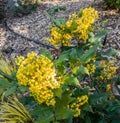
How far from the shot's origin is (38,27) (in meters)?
5.79

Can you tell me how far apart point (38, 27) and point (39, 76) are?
4.06 metres

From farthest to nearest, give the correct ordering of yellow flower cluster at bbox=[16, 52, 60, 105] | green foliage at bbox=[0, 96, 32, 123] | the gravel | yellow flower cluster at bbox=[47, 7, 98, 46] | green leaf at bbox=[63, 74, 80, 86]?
the gravel, green foliage at bbox=[0, 96, 32, 123], yellow flower cluster at bbox=[47, 7, 98, 46], green leaf at bbox=[63, 74, 80, 86], yellow flower cluster at bbox=[16, 52, 60, 105]

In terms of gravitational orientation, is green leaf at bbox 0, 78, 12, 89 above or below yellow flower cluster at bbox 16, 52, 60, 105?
below

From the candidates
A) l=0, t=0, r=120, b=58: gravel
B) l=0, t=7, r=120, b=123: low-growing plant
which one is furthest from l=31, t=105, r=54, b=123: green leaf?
l=0, t=0, r=120, b=58: gravel

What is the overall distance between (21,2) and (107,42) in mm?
2947

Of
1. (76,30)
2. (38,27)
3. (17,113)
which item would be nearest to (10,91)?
(76,30)

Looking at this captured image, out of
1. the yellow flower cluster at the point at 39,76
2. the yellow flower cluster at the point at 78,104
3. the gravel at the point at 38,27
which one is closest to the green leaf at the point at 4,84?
the yellow flower cluster at the point at 39,76

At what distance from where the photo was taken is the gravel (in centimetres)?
489

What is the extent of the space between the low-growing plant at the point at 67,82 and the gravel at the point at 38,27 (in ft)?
6.33

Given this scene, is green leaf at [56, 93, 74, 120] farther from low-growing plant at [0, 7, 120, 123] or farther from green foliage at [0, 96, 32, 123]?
green foliage at [0, 96, 32, 123]

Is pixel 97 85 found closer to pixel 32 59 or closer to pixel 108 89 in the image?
pixel 108 89

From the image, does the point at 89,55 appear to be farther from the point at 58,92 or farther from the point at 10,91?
the point at 10,91

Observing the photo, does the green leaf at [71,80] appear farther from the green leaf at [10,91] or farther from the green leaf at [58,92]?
the green leaf at [10,91]

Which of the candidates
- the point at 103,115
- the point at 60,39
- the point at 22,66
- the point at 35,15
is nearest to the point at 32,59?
the point at 22,66
